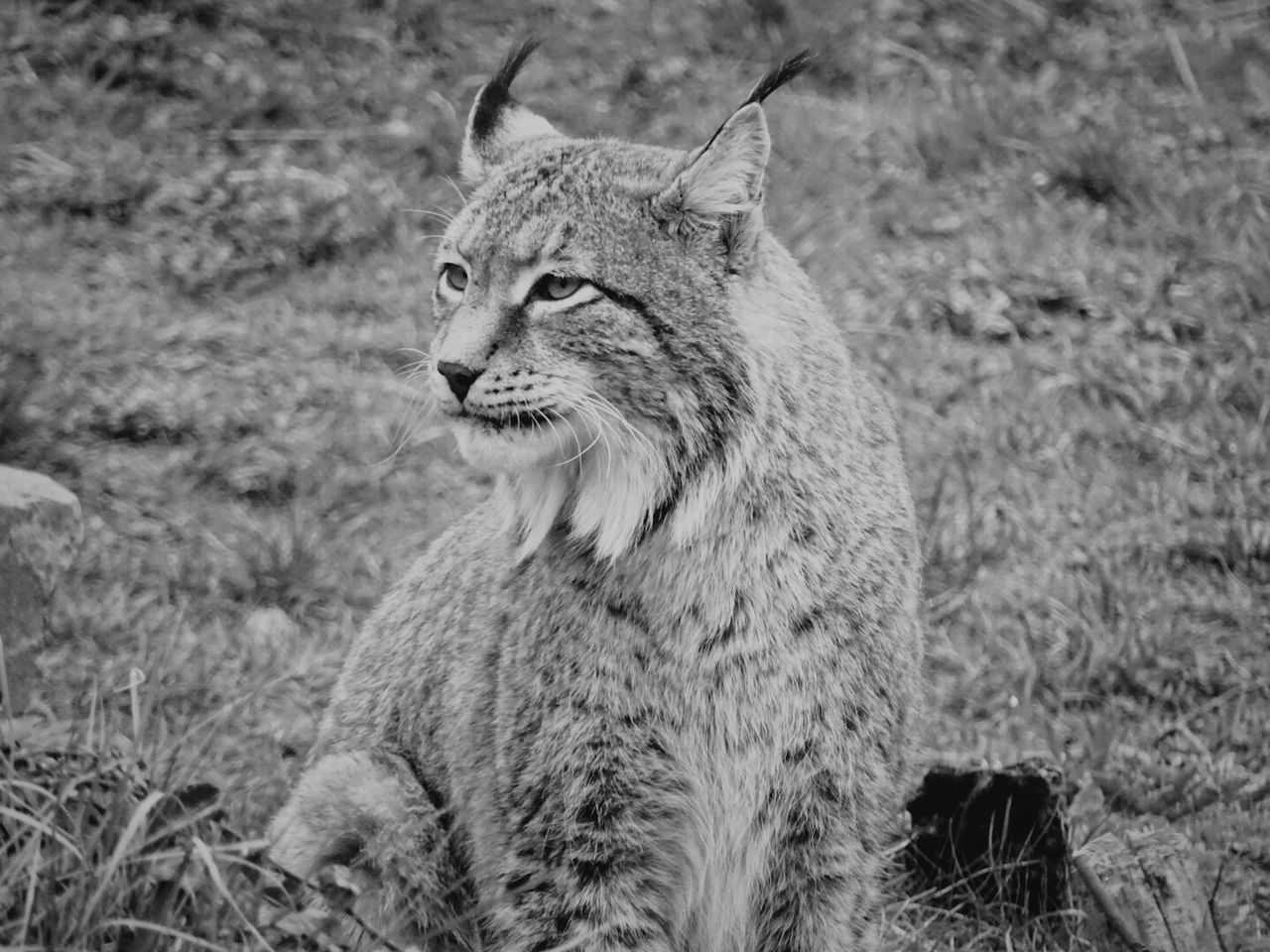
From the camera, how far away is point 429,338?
23.0 ft

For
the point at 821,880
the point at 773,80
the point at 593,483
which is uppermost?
the point at 773,80

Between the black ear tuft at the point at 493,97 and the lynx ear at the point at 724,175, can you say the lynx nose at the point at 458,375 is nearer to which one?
the lynx ear at the point at 724,175

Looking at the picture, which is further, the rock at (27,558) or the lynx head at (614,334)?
the rock at (27,558)

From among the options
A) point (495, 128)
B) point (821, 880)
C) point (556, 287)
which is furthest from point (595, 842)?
point (495, 128)

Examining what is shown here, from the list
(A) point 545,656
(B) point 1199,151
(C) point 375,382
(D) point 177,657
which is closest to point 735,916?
(A) point 545,656

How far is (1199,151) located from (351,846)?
638cm

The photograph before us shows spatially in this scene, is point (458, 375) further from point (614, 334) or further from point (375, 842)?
point (375, 842)

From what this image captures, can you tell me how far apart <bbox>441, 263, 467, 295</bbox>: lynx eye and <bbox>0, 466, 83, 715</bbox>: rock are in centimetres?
146

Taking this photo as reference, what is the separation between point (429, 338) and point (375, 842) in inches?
141

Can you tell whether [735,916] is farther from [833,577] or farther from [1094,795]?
[1094,795]

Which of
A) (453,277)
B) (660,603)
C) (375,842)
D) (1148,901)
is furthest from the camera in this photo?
(1148,901)

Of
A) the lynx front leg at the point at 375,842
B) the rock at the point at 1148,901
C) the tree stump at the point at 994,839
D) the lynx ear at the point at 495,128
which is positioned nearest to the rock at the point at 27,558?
the lynx front leg at the point at 375,842

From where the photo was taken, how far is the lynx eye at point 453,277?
3910 mm

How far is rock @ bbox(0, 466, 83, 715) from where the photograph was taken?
4.16 m
